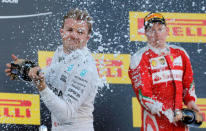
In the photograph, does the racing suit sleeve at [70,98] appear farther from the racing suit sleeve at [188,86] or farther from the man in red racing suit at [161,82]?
the racing suit sleeve at [188,86]

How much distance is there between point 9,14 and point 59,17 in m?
0.42

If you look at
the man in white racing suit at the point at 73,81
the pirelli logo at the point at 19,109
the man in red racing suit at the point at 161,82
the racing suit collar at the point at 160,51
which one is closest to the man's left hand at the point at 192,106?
the man in red racing suit at the point at 161,82

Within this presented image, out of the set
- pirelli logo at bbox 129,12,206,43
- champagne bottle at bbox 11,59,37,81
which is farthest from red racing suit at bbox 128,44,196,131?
champagne bottle at bbox 11,59,37,81

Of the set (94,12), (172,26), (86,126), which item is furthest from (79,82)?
(172,26)

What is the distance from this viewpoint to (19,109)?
9.87ft

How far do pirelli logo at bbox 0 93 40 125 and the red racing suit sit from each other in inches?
33.9

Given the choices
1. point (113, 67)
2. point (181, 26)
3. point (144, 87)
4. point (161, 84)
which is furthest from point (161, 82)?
point (181, 26)

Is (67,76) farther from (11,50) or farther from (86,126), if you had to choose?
(11,50)

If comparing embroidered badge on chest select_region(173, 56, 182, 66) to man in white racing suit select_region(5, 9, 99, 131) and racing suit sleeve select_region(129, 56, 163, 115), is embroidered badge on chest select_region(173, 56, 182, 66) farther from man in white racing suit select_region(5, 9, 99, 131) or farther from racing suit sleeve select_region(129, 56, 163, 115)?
man in white racing suit select_region(5, 9, 99, 131)

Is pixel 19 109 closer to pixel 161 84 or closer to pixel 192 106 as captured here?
pixel 161 84

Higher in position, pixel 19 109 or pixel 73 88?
pixel 73 88

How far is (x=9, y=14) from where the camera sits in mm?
3104

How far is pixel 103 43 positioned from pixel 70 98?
3.53 ft

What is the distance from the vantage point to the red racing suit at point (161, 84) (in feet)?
8.46
